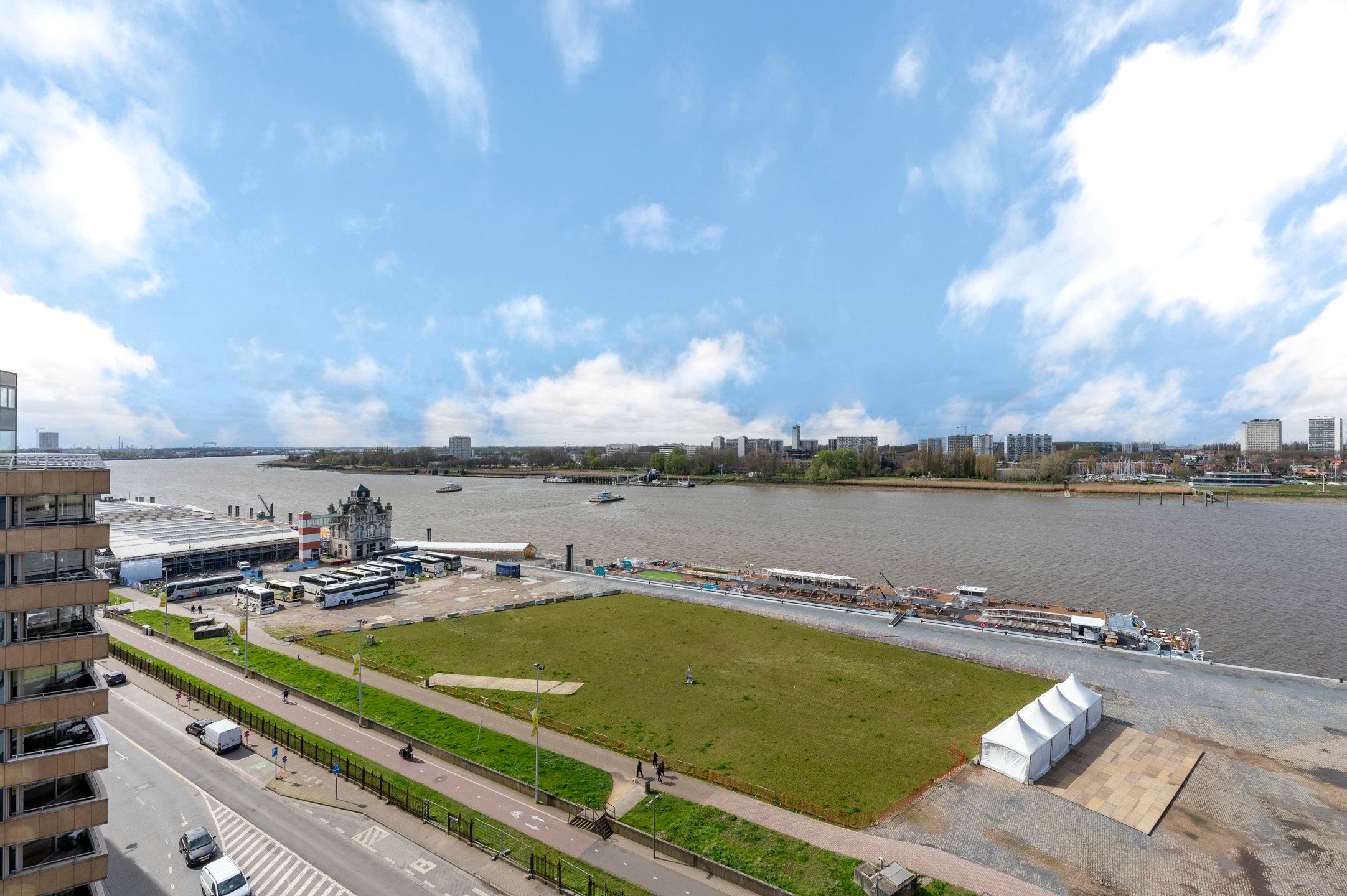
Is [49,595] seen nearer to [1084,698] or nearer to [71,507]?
[71,507]

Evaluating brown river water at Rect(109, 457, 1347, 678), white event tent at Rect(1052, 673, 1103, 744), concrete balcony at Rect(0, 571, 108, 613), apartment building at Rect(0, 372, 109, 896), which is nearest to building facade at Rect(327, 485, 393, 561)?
brown river water at Rect(109, 457, 1347, 678)

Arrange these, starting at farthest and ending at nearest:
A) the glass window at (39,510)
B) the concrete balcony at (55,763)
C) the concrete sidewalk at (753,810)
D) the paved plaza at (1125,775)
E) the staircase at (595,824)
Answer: the paved plaza at (1125,775) → the staircase at (595,824) → the concrete sidewalk at (753,810) → the glass window at (39,510) → the concrete balcony at (55,763)

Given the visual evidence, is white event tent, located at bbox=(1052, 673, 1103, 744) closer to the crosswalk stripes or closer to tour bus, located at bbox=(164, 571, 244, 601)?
the crosswalk stripes

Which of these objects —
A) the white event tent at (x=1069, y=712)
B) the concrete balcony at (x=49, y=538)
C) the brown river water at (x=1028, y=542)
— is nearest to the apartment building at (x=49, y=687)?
the concrete balcony at (x=49, y=538)

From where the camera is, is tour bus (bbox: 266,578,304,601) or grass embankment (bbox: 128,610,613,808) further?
tour bus (bbox: 266,578,304,601)

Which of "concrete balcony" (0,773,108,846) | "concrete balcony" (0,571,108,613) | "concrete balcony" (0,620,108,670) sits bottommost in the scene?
"concrete balcony" (0,773,108,846)

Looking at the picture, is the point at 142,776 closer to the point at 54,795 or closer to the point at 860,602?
the point at 54,795

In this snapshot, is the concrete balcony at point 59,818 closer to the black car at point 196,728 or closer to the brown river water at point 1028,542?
the black car at point 196,728
